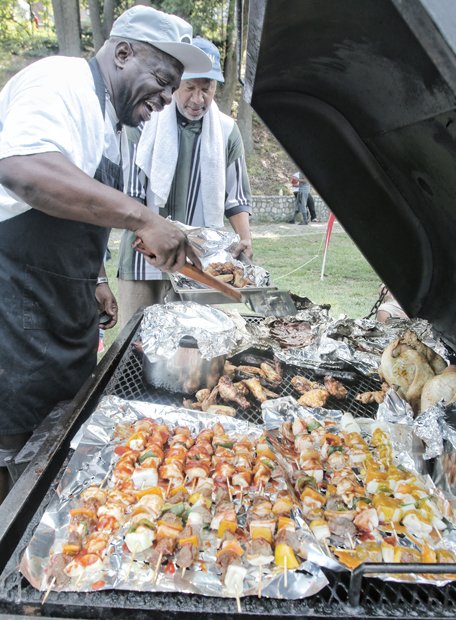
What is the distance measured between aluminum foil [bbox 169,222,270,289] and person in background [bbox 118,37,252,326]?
0.30 ft

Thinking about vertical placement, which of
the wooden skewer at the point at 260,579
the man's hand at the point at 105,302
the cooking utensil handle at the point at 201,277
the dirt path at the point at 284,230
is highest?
the cooking utensil handle at the point at 201,277

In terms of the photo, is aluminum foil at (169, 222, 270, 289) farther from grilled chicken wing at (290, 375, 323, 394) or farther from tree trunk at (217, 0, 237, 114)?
tree trunk at (217, 0, 237, 114)

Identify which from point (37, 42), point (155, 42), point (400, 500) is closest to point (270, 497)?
point (400, 500)

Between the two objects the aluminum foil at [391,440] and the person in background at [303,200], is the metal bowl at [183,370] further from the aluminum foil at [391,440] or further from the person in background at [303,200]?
the person in background at [303,200]

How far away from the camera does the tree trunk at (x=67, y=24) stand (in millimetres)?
14062

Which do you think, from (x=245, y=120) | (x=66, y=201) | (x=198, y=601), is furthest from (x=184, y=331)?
(x=245, y=120)

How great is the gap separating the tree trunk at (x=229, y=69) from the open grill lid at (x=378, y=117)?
15981mm

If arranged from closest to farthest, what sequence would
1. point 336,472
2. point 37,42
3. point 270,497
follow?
1. point 270,497
2. point 336,472
3. point 37,42

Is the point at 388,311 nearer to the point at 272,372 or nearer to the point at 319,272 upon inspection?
the point at 272,372

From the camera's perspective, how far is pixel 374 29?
4.28 ft

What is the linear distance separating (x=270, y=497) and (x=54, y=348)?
4.02 ft

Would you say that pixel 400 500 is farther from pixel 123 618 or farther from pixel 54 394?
pixel 54 394

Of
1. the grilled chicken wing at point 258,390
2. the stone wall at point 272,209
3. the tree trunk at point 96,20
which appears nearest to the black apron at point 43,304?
the grilled chicken wing at point 258,390

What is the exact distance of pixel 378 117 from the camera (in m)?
1.97
